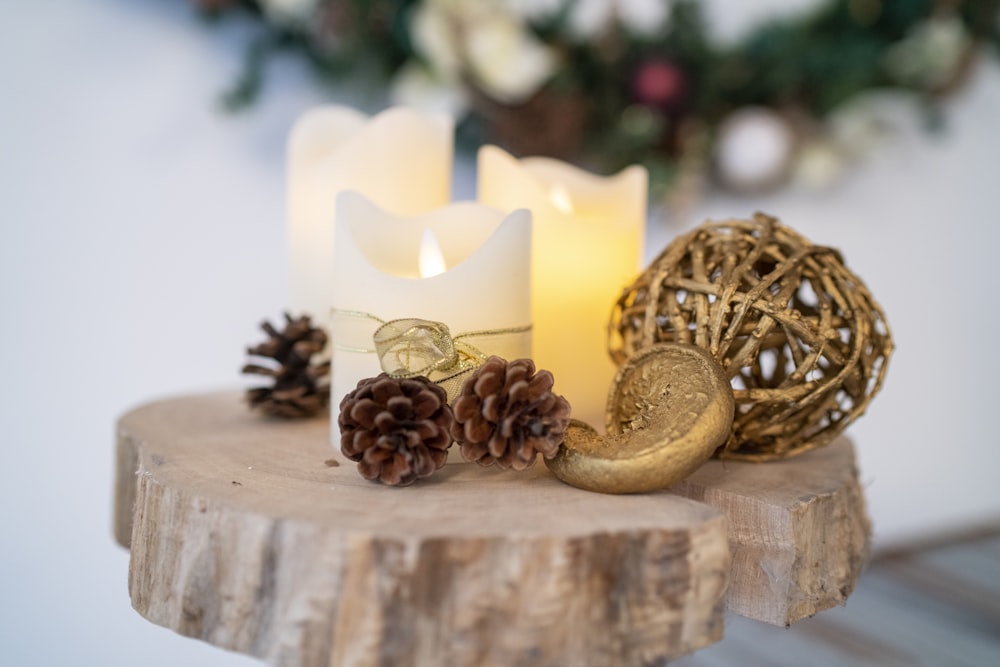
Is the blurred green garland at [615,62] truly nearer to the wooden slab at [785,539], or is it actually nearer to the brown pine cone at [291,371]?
the brown pine cone at [291,371]

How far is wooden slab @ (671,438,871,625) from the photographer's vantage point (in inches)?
24.3

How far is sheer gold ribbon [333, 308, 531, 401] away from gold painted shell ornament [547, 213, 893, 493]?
0.09 meters

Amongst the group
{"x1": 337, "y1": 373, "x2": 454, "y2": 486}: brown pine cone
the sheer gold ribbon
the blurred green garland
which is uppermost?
the blurred green garland

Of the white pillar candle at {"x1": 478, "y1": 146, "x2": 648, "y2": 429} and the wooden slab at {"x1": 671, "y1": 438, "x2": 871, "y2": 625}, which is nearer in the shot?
the wooden slab at {"x1": 671, "y1": 438, "x2": 871, "y2": 625}

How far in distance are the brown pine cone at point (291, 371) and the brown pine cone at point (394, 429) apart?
8.7 inches

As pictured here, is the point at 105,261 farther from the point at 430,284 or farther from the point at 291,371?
the point at 430,284

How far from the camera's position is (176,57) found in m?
1.19

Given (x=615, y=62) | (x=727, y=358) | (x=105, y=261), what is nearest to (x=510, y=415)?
(x=727, y=358)

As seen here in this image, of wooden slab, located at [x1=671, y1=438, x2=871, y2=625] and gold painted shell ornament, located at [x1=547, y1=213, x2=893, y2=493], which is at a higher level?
gold painted shell ornament, located at [x1=547, y1=213, x2=893, y2=493]

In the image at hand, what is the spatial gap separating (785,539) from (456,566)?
0.81 ft

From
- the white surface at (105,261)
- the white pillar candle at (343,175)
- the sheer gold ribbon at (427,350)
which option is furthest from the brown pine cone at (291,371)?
the white surface at (105,261)

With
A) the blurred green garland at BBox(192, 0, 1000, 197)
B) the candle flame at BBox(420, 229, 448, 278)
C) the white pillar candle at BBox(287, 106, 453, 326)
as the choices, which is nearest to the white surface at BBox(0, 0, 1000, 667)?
the blurred green garland at BBox(192, 0, 1000, 197)

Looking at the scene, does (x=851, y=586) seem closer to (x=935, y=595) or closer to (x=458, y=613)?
(x=458, y=613)

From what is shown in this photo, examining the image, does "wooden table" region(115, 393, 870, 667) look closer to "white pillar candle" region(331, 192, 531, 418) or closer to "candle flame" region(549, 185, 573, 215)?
"white pillar candle" region(331, 192, 531, 418)
